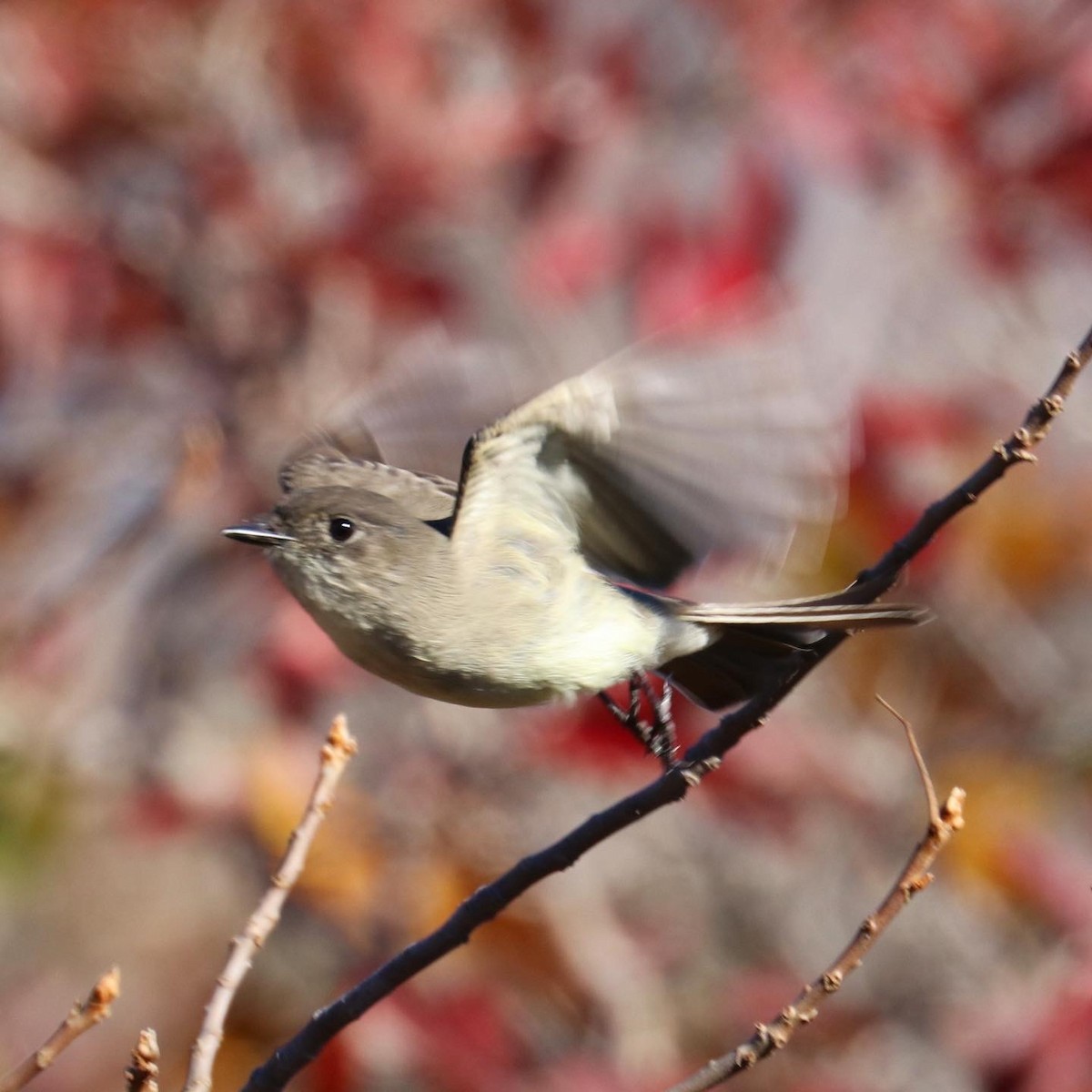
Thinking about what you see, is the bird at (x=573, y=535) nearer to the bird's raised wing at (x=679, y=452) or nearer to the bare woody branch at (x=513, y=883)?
the bird's raised wing at (x=679, y=452)

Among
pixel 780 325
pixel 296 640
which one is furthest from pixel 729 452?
pixel 296 640

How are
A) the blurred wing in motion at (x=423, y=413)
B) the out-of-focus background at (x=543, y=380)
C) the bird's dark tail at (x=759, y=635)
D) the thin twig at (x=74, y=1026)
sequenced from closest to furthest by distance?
the thin twig at (x=74, y=1026), the bird's dark tail at (x=759, y=635), the blurred wing in motion at (x=423, y=413), the out-of-focus background at (x=543, y=380)

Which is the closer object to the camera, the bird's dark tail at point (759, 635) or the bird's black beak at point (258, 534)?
the bird's dark tail at point (759, 635)

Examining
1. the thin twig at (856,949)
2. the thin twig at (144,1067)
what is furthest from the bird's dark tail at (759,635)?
the thin twig at (144,1067)

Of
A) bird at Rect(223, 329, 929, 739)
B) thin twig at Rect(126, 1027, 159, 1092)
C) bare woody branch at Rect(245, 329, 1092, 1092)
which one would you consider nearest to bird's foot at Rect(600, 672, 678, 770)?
bird at Rect(223, 329, 929, 739)

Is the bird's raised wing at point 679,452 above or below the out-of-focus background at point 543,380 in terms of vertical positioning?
above

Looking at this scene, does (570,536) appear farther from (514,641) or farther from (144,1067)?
(144,1067)

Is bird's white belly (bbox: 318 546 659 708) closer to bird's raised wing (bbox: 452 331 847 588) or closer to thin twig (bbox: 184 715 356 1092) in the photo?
bird's raised wing (bbox: 452 331 847 588)
